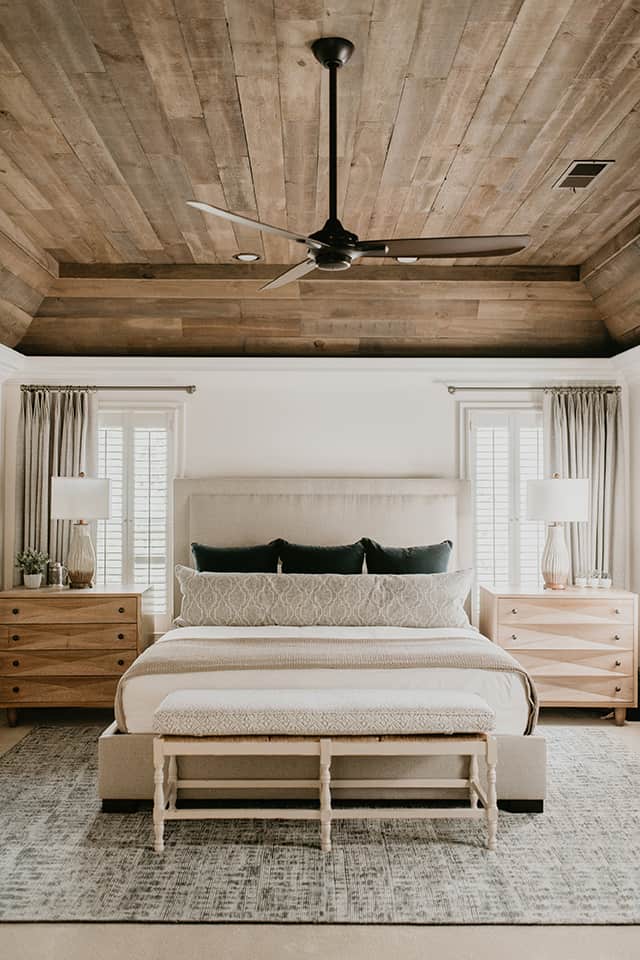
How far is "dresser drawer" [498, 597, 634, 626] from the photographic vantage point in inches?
200

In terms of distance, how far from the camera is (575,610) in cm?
508

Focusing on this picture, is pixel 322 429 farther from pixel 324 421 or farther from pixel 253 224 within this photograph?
pixel 253 224

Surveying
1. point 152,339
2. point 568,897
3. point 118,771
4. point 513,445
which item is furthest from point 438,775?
point 152,339

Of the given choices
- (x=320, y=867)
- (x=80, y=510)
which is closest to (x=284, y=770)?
(x=320, y=867)

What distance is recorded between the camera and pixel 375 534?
5625mm

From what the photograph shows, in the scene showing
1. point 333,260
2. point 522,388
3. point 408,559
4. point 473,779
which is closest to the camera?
point 333,260

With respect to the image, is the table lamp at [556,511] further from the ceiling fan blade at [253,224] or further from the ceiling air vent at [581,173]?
the ceiling fan blade at [253,224]

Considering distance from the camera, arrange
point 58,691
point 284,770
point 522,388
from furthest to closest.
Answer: point 522,388 < point 58,691 < point 284,770

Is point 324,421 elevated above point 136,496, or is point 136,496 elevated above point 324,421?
point 324,421

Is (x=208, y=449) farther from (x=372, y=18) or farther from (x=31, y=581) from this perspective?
(x=372, y=18)

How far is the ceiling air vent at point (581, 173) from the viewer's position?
3551 mm

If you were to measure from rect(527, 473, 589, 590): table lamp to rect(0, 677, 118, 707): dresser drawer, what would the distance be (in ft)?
9.81

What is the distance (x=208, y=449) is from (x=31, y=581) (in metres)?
1.53

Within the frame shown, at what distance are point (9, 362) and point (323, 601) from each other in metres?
2.73
